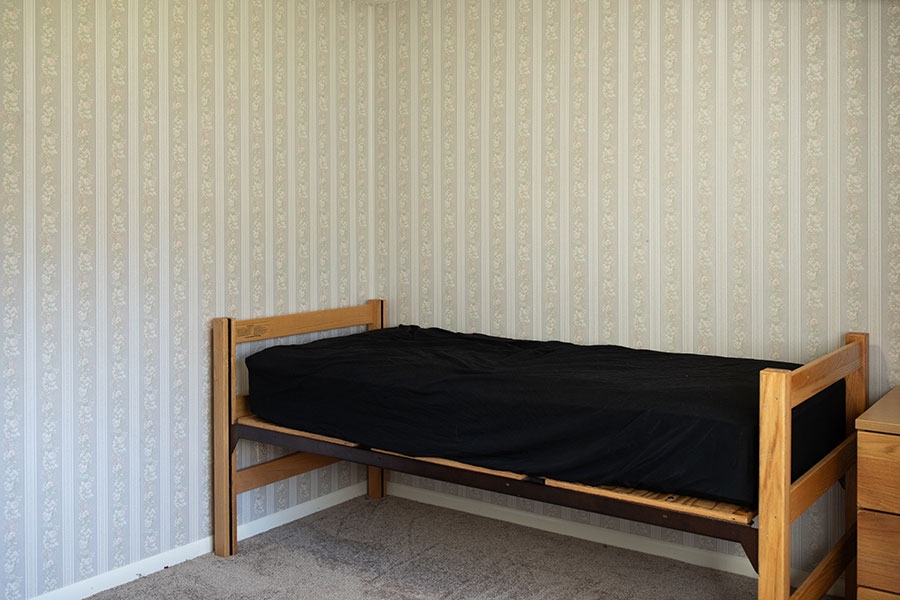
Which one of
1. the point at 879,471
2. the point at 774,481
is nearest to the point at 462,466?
the point at 774,481

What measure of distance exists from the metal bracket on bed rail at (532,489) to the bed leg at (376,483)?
895 millimetres

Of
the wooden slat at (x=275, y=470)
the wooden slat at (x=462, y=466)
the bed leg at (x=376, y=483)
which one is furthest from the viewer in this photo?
the bed leg at (x=376, y=483)

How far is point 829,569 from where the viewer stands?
2318mm

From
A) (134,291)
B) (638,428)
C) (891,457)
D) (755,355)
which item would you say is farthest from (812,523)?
(134,291)

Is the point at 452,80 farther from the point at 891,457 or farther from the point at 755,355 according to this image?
the point at 891,457

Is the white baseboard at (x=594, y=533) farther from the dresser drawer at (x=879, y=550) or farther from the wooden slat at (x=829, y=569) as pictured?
the dresser drawer at (x=879, y=550)

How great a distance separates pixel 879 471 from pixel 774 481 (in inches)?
13.5

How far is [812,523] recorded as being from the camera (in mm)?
2744

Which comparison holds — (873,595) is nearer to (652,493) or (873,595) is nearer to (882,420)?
(882,420)

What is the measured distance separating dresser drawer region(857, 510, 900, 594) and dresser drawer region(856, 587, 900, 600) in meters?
0.01

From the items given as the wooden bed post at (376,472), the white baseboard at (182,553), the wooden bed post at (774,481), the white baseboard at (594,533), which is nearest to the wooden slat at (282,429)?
the white baseboard at (182,553)

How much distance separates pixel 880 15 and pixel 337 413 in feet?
7.34

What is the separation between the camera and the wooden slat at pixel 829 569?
215cm

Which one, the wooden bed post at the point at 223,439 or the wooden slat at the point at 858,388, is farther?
the wooden bed post at the point at 223,439
